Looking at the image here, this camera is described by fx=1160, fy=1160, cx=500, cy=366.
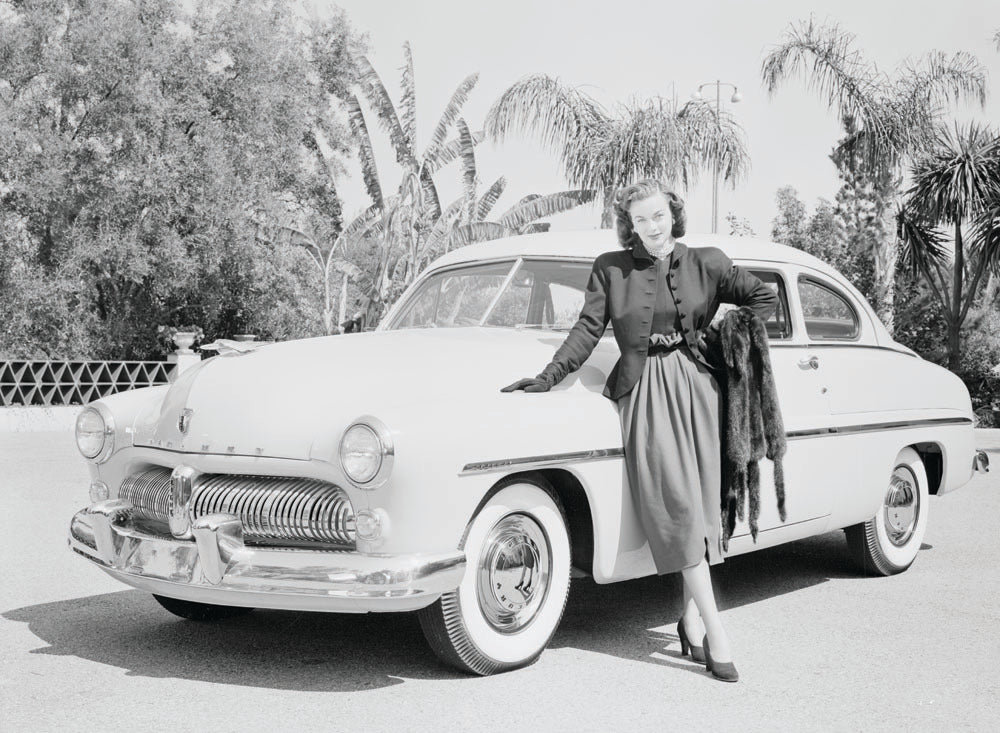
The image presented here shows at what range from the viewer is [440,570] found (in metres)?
3.88

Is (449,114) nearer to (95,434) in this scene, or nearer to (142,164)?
(142,164)

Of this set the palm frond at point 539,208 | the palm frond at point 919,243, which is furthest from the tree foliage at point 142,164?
the palm frond at point 919,243

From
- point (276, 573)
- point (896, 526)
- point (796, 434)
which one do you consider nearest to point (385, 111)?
point (896, 526)

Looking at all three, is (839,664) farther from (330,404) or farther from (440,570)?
(330,404)

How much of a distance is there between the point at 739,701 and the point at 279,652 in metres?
1.82

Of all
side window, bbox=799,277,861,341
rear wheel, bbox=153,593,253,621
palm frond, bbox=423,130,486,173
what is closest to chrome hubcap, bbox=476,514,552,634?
rear wheel, bbox=153,593,253,621

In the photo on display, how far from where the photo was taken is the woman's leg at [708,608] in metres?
4.29

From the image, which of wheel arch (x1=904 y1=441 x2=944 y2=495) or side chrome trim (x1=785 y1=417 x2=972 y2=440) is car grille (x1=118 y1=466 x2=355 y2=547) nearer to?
side chrome trim (x1=785 y1=417 x2=972 y2=440)

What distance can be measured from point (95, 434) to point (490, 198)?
721 inches

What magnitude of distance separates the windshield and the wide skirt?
95 centimetres

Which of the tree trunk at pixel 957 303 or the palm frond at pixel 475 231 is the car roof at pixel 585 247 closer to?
the palm frond at pixel 475 231

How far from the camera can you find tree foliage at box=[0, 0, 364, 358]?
66.6ft

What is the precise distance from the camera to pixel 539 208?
2159 centimetres

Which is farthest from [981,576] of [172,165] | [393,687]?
[172,165]
